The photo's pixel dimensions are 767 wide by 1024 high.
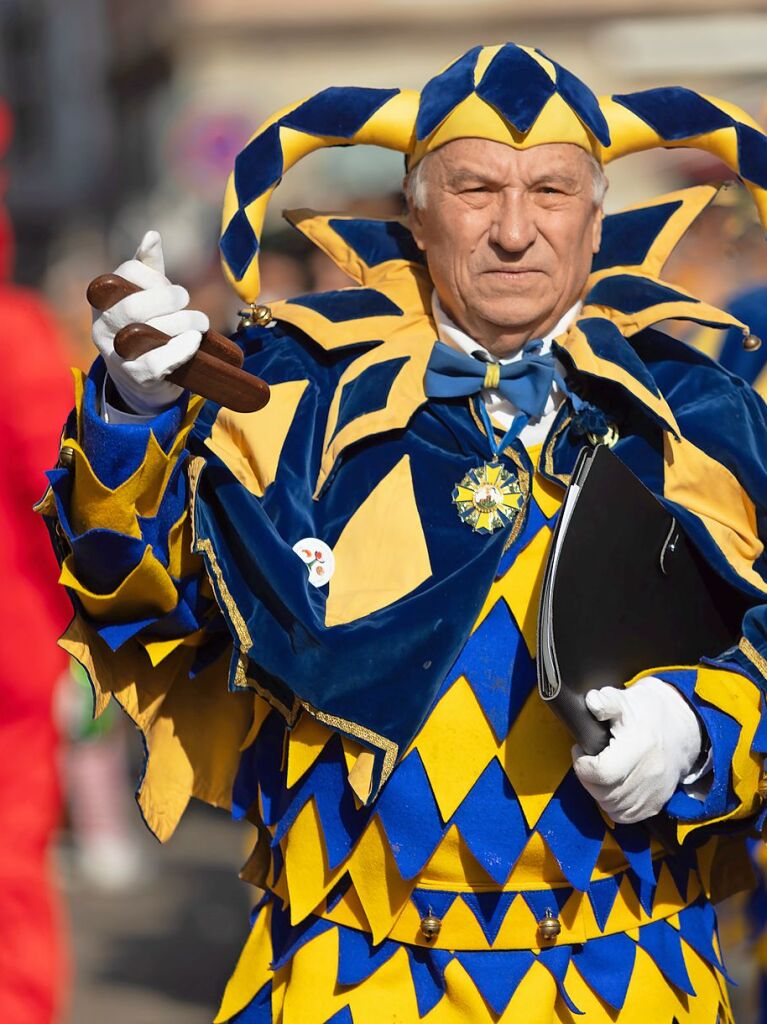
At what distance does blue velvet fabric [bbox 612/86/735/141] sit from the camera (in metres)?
2.79

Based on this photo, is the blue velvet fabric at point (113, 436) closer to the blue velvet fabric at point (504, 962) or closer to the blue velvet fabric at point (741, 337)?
the blue velvet fabric at point (504, 962)

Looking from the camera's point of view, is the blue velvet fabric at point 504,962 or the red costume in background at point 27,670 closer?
the blue velvet fabric at point 504,962

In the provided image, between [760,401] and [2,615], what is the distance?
183cm

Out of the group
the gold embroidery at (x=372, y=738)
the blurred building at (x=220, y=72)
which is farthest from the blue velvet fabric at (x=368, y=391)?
the blurred building at (x=220, y=72)

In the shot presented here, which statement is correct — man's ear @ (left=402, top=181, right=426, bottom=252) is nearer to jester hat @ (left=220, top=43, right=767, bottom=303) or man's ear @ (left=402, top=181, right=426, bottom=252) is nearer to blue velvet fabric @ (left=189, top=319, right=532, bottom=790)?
jester hat @ (left=220, top=43, right=767, bottom=303)

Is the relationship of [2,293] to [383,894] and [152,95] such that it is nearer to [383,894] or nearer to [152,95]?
[383,894]

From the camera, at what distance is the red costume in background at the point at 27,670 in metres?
3.79

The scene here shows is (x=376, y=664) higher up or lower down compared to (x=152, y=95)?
lower down

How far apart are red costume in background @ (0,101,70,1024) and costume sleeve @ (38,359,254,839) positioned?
105cm

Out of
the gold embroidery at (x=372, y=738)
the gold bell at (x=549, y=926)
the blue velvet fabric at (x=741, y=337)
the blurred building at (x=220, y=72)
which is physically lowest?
the gold bell at (x=549, y=926)

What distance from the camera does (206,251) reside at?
22.7 feet

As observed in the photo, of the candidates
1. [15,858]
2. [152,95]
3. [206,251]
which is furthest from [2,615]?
[152,95]

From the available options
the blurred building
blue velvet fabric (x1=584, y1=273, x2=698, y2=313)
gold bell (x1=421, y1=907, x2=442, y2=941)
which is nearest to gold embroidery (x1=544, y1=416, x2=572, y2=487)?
blue velvet fabric (x1=584, y1=273, x2=698, y2=313)

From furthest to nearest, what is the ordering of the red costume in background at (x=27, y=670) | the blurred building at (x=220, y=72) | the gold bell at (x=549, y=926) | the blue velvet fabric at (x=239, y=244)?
the blurred building at (x=220, y=72) → the red costume in background at (x=27, y=670) → the blue velvet fabric at (x=239, y=244) → the gold bell at (x=549, y=926)
